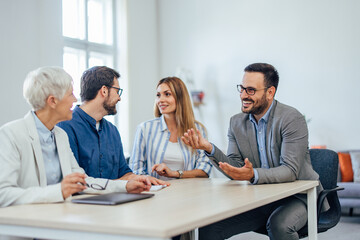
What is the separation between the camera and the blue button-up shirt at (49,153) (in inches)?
80.1

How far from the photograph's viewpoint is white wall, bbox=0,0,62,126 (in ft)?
16.4

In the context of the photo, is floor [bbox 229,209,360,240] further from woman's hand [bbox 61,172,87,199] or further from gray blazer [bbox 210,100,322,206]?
woman's hand [bbox 61,172,87,199]

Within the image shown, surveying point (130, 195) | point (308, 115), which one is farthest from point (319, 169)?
point (308, 115)

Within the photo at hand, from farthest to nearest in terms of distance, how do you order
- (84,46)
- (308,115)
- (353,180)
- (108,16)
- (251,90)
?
(108,16)
(84,46)
(308,115)
(353,180)
(251,90)

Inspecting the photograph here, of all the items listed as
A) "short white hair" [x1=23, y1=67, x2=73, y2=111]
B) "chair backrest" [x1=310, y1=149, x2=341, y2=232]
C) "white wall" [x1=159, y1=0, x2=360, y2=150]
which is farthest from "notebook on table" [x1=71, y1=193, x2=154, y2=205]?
"white wall" [x1=159, y1=0, x2=360, y2=150]

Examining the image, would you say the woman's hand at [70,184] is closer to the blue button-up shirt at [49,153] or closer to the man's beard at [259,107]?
the blue button-up shirt at [49,153]

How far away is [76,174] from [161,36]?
20.1 feet

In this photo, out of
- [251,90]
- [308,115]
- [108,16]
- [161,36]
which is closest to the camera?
[251,90]

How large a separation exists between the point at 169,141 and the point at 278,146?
0.89 metres

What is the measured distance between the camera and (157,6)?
771 centimetres

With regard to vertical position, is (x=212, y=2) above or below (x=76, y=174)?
above

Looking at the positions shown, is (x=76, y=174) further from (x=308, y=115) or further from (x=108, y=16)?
(x=108, y=16)

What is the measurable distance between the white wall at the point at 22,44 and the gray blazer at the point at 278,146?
122 inches

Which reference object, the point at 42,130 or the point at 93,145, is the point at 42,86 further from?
the point at 93,145
